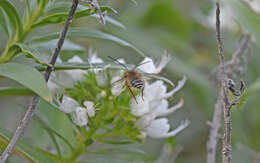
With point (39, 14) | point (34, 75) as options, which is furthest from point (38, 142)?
point (34, 75)

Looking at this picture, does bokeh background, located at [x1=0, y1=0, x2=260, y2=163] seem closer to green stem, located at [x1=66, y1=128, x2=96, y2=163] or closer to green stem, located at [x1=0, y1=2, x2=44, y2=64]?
green stem, located at [x1=66, y1=128, x2=96, y2=163]

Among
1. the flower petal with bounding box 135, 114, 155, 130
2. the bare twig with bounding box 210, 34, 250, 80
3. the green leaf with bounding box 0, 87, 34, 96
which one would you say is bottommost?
the green leaf with bounding box 0, 87, 34, 96

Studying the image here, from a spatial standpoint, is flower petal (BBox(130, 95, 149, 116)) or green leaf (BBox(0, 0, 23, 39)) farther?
flower petal (BBox(130, 95, 149, 116))

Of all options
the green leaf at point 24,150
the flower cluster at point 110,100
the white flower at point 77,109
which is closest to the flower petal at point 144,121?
the flower cluster at point 110,100

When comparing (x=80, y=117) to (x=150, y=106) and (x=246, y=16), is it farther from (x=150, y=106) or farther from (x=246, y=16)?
(x=246, y=16)

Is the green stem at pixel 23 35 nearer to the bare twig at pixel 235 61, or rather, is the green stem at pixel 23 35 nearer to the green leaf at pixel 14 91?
the green leaf at pixel 14 91

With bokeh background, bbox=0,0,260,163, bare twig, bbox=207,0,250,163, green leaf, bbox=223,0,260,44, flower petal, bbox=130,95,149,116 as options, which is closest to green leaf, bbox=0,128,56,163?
flower petal, bbox=130,95,149,116

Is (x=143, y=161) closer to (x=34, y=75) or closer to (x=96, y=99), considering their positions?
(x=96, y=99)
